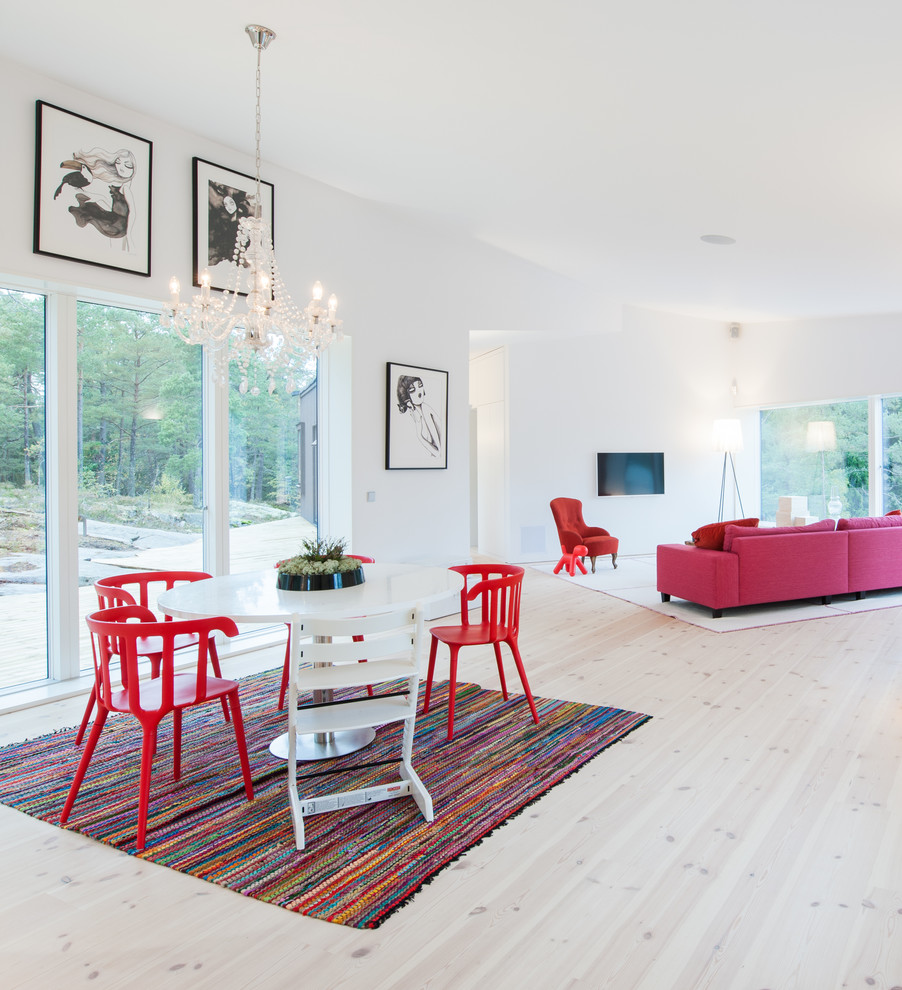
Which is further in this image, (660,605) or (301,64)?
(660,605)

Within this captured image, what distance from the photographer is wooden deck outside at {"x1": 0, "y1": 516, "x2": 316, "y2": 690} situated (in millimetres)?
3723

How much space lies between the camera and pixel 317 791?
2.68 metres

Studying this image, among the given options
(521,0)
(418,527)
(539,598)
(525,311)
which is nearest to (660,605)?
(539,598)

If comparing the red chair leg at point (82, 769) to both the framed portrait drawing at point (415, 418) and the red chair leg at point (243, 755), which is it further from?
the framed portrait drawing at point (415, 418)

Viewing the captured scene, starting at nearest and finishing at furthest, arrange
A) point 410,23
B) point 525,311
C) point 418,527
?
point 410,23 → point 418,527 → point 525,311

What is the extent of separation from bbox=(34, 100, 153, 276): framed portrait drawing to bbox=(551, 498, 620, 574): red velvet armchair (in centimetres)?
534

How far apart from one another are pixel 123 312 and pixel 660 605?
4699 millimetres

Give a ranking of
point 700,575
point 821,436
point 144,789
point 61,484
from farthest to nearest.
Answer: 1. point 821,436
2. point 700,575
3. point 61,484
4. point 144,789

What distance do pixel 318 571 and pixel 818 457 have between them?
820 cm

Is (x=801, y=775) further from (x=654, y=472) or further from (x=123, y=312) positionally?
(x=654, y=472)

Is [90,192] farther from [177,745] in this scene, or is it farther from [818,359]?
[818,359]

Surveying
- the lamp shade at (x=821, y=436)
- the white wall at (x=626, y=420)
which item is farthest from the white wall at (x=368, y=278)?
the lamp shade at (x=821, y=436)

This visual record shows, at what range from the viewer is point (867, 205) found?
502cm

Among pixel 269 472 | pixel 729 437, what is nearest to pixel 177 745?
pixel 269 472
